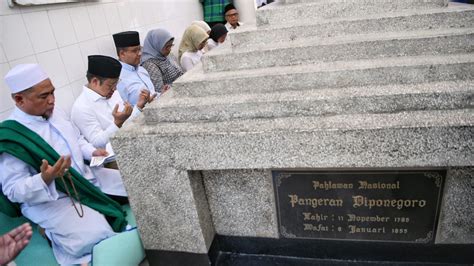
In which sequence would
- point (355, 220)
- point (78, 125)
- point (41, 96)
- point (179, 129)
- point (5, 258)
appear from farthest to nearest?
point (78, 125) → point (41, 96) → point (355, 220) → point (179, 129) → point (5, 258)

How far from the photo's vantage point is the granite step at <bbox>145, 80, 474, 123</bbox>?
1835 millimetres

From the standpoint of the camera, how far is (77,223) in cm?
253

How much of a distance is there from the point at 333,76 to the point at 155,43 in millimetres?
3125

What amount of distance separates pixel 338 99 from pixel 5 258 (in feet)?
6.90

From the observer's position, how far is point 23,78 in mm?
2287

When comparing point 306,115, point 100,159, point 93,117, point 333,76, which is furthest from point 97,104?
point 333,76

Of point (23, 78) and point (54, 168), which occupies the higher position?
point (23, 78)

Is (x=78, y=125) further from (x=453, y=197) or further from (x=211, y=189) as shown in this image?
(x=453, y=197)

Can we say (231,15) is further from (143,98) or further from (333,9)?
(333,9)

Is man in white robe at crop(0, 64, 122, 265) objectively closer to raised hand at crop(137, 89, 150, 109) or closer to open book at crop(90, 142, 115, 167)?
open book at crop(90, 142, 115, 167)

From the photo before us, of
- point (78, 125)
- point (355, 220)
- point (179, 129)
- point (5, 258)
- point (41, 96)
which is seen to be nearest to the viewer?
point (5, 258)

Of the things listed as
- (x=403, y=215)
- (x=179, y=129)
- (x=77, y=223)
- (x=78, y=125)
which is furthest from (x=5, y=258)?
(x=403, y=215)

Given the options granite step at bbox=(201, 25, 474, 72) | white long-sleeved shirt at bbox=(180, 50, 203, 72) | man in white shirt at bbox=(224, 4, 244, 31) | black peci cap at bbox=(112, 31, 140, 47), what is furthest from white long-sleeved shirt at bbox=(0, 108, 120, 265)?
man in white shirt at bbox=(224, 4, 244, 31)

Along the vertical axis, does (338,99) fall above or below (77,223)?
above
